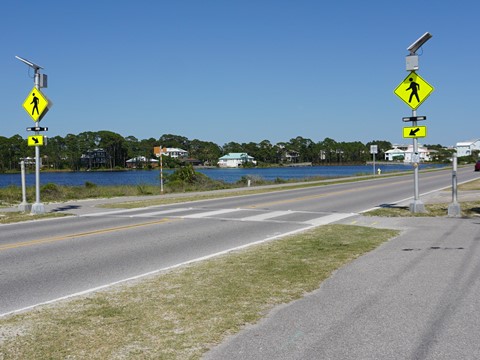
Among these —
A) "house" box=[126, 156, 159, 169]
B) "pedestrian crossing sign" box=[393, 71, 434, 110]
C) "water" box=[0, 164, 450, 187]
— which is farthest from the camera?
"house" box=[126, 156, 159, 169]

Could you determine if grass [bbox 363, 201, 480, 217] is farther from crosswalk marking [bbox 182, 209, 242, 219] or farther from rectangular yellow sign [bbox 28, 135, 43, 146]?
rectangular yellow sign [bbox 28, 135, 43, 146]

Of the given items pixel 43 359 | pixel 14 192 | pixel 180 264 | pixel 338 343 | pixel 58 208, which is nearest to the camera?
pixel 43 359

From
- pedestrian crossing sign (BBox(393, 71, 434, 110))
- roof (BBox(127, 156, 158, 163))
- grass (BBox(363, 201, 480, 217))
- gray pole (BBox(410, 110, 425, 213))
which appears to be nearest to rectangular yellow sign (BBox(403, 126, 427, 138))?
gray pole (BBox(410, 110, 425, 213))

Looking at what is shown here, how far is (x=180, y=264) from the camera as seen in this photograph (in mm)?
8633

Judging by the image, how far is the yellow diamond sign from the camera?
1769 cm

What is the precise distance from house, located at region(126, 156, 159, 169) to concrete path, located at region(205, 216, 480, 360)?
152 m

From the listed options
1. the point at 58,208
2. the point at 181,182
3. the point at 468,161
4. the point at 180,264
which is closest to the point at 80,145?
the point at 468,161

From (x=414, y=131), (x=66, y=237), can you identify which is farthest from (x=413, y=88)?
(x=66, y=237)

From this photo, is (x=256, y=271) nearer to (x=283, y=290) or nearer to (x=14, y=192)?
(x=283, y=290)

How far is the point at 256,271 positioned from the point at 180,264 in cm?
159

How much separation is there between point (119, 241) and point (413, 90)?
31.9 feet

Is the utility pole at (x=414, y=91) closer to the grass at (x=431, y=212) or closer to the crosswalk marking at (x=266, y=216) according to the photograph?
the grass at (x=431, y=212)

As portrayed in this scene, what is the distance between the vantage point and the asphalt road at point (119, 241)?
24.7 ft

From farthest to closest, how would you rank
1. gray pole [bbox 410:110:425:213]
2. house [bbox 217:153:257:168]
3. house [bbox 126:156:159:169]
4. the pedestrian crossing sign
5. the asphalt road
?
house [bbox 217:153:257:168], house [bbox 126:156:159:169], gray pole [bbox 410:110:425:213], the pedestrian crossing sign, the asphalt road
